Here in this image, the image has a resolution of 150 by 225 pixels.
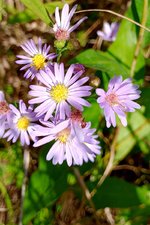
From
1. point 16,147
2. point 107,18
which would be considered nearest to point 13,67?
Answer: point 16,147

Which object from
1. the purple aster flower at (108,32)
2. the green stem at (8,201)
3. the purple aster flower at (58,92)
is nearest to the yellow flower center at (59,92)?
the purple aster flower at (58,92)

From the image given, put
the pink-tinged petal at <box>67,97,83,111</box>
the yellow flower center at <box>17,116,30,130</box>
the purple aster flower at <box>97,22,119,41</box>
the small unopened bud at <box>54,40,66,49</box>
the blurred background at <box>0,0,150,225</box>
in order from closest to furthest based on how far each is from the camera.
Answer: the pink-tinged petal at <box>67,97,83,111</box>, the small unopened bud at <box>54,40,66,49</box>, the yellow flower center at <box>17,116,30,130</box>, the blurred background at <box>0,0,150,225</box>, the purple aster flower at <box>97,22,119,41</box>

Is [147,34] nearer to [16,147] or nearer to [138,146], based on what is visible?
[138,146]

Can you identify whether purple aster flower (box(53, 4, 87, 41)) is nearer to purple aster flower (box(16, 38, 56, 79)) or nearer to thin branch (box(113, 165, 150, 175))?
purple aster flower (box(16, 38, 56, 79))

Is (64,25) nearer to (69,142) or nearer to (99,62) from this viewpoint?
(99,62)

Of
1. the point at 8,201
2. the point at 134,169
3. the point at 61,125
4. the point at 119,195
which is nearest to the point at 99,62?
the point at 61,125

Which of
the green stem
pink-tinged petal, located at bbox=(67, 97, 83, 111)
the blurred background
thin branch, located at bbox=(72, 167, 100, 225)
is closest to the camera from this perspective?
pink-tinged petal, located at bbox=(67, 97, 83, 111)

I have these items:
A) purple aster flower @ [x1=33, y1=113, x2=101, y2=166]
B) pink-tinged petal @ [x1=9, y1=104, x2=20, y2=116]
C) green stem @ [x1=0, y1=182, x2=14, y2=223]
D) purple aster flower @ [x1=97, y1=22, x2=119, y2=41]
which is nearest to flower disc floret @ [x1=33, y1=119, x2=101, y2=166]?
purple aster flower @ [x1=33, y1=113, x2=101, y2=166]
